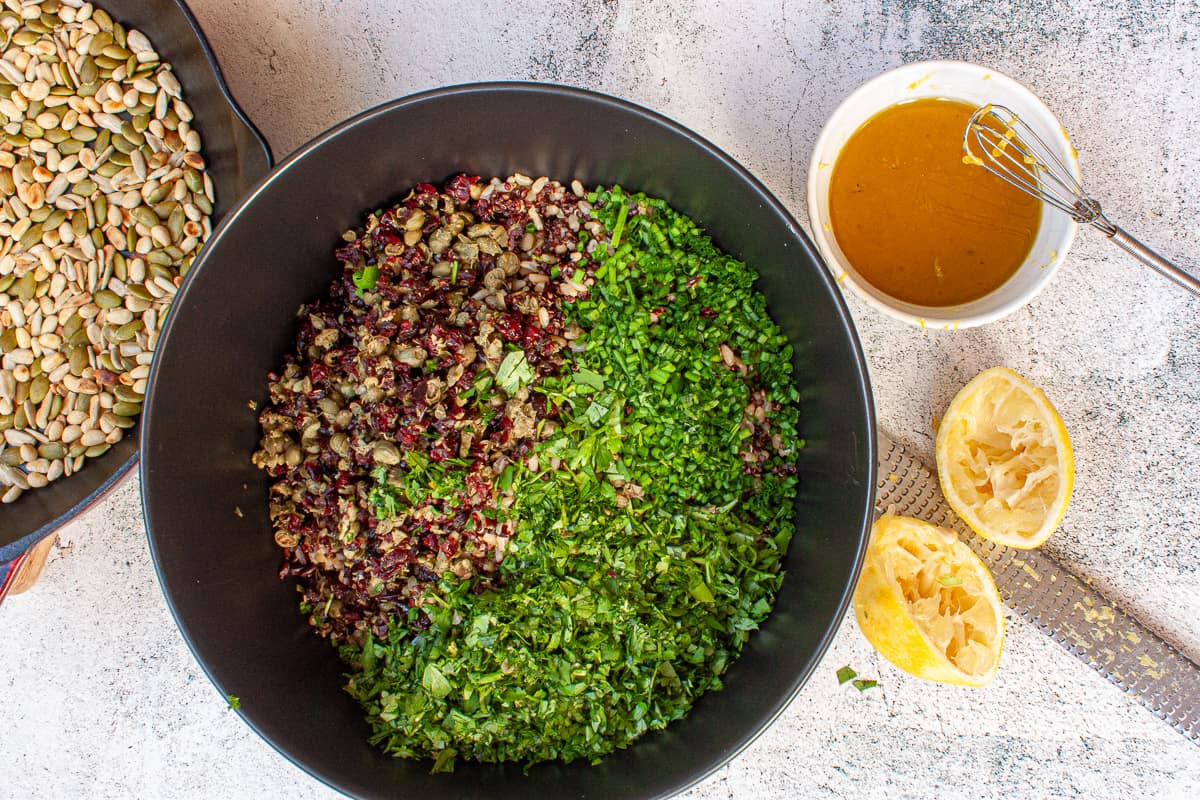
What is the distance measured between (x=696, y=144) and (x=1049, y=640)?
1601 millimetres

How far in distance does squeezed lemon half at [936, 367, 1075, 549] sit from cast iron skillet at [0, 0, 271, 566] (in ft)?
5.74

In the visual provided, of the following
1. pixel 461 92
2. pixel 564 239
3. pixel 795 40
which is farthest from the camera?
pixel 795 40

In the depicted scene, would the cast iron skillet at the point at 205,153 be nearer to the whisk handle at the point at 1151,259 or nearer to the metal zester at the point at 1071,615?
the metal zester at the point at 1071,615

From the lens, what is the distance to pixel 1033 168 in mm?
1870

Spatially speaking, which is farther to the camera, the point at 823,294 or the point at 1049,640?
the point at 1049,640

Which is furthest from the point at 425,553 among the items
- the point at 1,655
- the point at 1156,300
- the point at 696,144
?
the point at 1156,300

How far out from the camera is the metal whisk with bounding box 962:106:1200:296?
5.95ft

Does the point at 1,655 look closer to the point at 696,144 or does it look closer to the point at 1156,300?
the point at 696,144

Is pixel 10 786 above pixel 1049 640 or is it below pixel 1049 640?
below

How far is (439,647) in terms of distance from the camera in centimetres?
167

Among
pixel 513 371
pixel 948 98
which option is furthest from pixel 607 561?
pixel 948 98

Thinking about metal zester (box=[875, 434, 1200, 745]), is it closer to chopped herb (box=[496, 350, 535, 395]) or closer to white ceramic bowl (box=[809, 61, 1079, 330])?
white ceramic bowl (box=[809, 61, 1079, 330])

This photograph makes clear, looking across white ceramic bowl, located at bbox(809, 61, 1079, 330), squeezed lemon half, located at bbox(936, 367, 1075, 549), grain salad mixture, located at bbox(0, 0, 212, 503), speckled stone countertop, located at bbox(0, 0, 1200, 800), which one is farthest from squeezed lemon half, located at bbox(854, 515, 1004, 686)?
grain salad mixture, located at bbox(0, 0, 212, 503)

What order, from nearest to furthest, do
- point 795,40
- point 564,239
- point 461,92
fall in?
point 461,92
point 564,239
point 795,40
